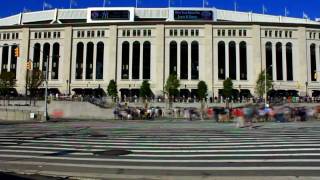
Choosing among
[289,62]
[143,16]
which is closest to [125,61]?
[143,16]

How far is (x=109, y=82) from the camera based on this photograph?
105 meters

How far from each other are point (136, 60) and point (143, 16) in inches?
475

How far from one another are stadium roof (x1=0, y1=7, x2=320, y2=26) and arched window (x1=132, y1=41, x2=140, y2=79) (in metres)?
8.11

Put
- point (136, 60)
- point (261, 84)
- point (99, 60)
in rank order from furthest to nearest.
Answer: point (99, 60)
point (136, 60)
point (261, 84)

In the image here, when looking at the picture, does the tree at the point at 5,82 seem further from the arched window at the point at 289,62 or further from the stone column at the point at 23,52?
the arched window at the point at 289,62

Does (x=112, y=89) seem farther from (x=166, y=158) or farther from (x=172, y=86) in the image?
(x=166, y=158)

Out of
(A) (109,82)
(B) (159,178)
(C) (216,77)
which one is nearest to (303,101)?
(C) (216,77)

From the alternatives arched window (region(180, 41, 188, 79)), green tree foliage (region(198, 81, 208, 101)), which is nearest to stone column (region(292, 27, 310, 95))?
green tree foliage (region(198, 81, 208, 101))

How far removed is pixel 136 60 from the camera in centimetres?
11075

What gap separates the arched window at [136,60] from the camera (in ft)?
359

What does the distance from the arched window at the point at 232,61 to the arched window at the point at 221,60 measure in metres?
1.54

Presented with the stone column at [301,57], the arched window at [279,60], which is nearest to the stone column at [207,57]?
the arched window at [279,60]

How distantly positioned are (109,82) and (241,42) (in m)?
31.3

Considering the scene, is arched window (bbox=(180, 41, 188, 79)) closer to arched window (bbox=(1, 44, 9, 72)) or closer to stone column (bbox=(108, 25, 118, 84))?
stone column (bbox=(108, 25, 118, 84))
